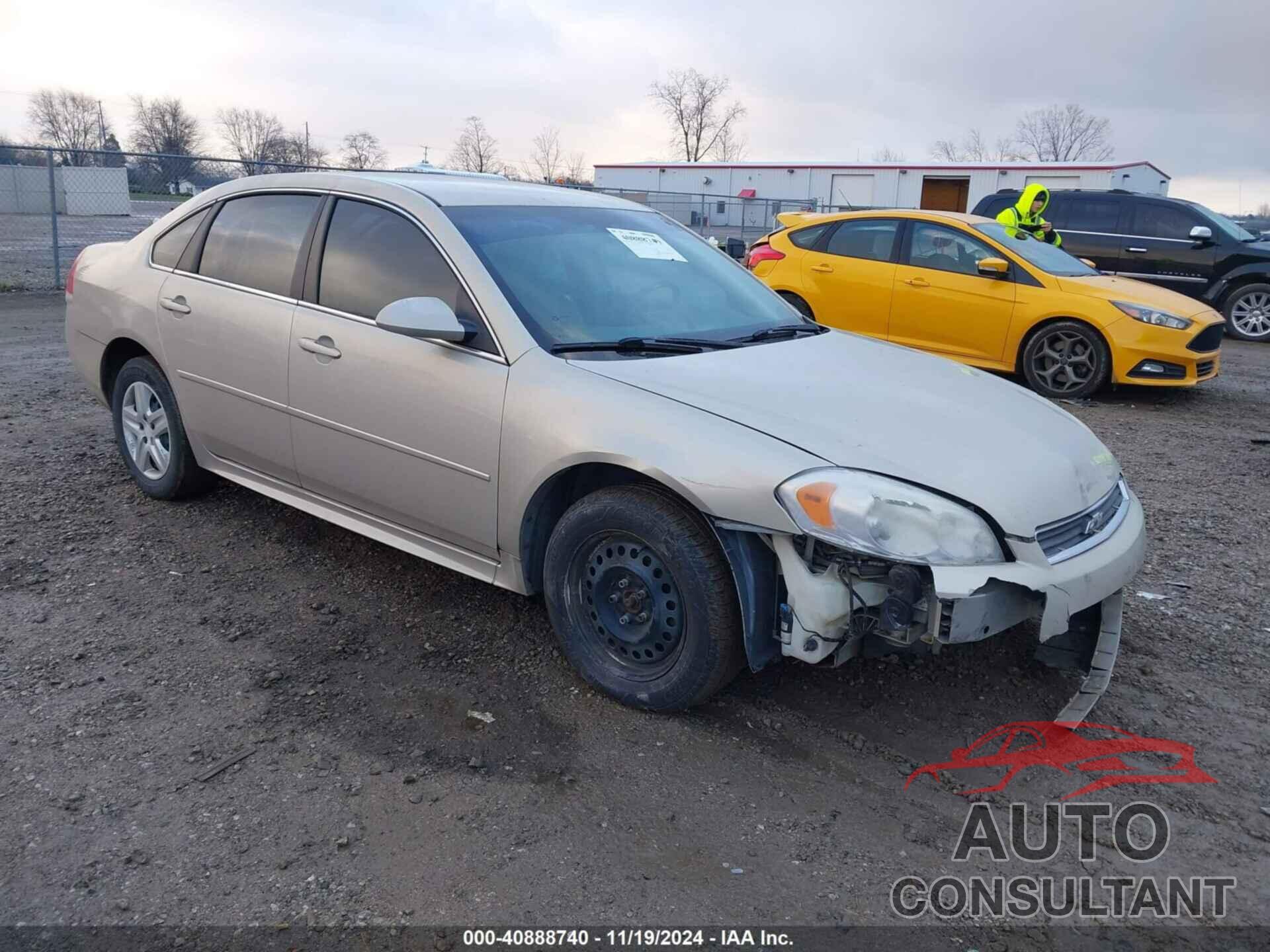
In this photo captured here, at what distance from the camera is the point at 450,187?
4.14 metres

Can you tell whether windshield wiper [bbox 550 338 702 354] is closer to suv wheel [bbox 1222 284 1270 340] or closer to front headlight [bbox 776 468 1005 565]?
front headlight [bbox 776 468 1005 565]

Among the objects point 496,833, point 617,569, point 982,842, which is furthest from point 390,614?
point 982,842

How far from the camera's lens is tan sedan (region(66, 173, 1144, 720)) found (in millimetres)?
2912

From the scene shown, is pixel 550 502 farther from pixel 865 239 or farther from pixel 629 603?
pixel 865 239

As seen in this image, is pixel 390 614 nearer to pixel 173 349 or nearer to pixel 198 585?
pixel 198 585

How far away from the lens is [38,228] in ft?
84.2

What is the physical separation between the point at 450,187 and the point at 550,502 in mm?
1513

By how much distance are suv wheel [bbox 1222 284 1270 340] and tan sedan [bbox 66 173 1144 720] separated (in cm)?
1138

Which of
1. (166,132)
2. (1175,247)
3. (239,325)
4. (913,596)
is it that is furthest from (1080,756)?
(166,132)

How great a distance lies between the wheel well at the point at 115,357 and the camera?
5062mm

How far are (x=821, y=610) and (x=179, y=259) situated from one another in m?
3.60

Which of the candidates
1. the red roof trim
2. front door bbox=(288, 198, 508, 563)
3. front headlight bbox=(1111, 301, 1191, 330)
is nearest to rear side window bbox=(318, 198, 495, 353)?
front door bbox=(288, 198, 508, 563)

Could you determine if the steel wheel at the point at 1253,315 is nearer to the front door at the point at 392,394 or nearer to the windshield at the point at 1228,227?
the windshield at the point at 1228,227

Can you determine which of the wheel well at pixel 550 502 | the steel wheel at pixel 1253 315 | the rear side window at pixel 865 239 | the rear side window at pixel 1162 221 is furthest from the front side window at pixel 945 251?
the wheel well at pixel 550 502
